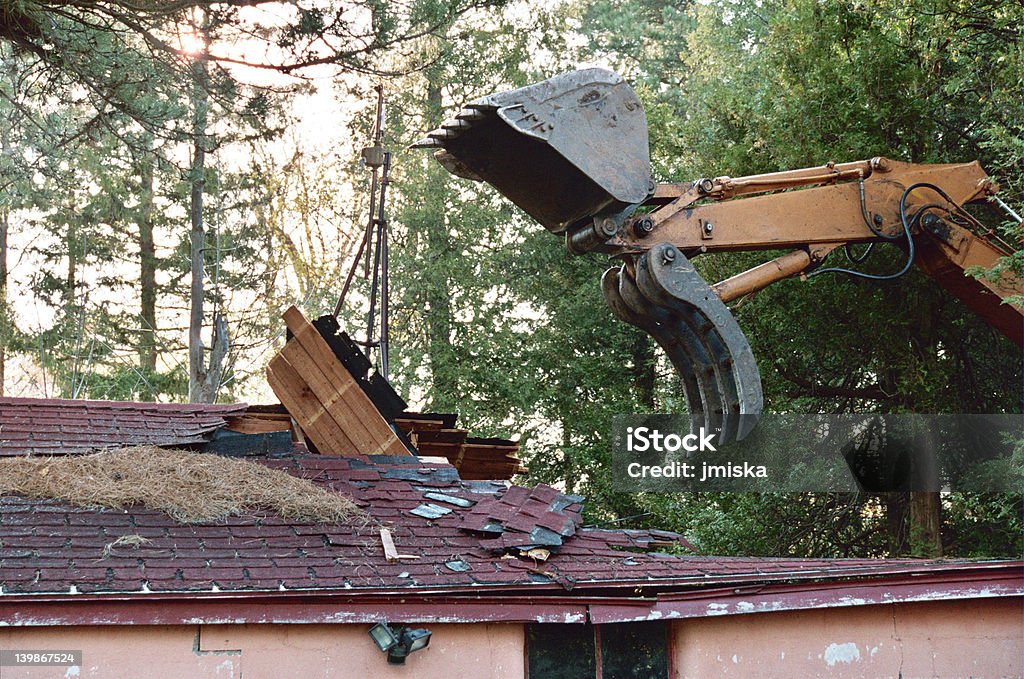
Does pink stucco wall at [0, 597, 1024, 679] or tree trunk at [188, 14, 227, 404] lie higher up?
tree trunk at [188, 14, 227, 404]

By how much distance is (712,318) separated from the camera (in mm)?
7980

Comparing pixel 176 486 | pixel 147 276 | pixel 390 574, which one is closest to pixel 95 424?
pixel 176 486

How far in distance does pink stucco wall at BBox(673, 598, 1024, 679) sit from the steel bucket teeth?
1.36 m

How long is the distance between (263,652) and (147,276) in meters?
23.5

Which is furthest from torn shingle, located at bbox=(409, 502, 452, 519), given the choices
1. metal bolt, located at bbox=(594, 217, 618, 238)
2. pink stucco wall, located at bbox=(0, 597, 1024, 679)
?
metal bolt, located at bbox=(594, 217, 618, 238)

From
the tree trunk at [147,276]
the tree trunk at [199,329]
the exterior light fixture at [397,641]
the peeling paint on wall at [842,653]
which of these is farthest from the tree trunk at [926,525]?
the tree trunk at [147,276]

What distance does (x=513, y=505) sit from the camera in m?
8.59

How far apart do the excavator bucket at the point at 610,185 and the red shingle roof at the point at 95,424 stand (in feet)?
13.4

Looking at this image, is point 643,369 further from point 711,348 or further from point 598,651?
point 598,651

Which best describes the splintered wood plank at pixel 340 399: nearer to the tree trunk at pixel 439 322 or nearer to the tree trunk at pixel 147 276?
the tree trunk at pixel 439 322

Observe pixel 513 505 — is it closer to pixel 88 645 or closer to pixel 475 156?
pixel 475 156

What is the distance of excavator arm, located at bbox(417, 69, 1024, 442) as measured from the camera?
7.72 meters

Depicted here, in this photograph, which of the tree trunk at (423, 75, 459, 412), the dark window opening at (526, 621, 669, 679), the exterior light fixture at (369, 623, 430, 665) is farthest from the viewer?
the tree trunk at (423, 75, 459, 412)

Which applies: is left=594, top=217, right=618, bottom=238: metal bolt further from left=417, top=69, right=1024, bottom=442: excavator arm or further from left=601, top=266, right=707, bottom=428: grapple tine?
left=601, top=266, right=707, bottom=428: grapple tine
